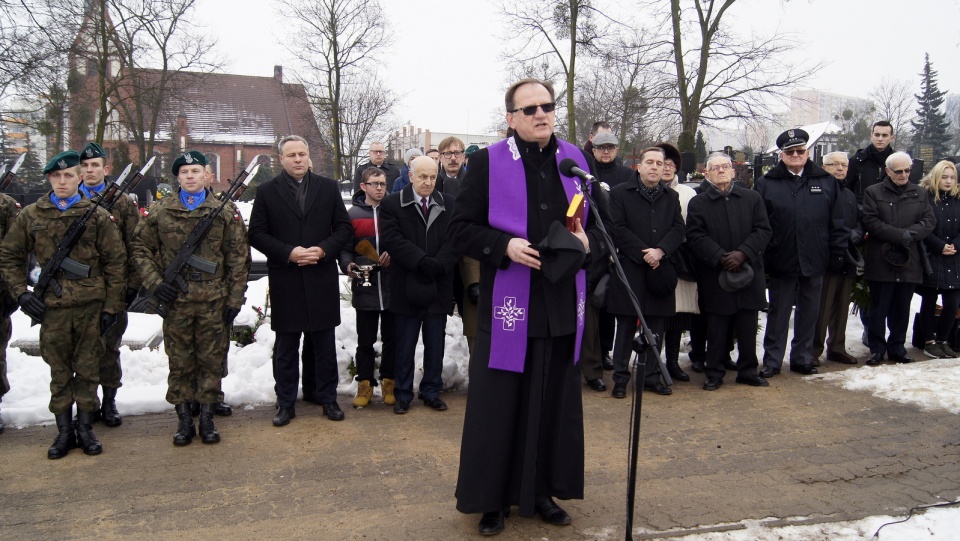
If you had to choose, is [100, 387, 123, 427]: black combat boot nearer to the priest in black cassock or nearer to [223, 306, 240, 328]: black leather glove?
[223, 306, 240, 328]: black leather glove

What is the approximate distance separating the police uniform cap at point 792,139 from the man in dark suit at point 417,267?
11.6 ft

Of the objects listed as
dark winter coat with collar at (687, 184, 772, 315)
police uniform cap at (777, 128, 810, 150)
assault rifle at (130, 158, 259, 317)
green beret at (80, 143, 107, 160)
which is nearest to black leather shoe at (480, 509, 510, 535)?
assault rifle at (130, 158, 259, 317)

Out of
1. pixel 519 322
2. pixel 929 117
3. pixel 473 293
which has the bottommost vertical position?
pixel 473 293

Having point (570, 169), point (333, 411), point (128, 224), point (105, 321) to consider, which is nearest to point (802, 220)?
point (570, 169)

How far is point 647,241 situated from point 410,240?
212 cm

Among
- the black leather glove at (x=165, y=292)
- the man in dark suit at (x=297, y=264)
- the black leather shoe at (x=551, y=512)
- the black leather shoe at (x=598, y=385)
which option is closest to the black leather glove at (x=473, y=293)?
the man in dark suit at (x=297, y=264)

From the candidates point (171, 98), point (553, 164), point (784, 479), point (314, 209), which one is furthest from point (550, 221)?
point (171, 98)

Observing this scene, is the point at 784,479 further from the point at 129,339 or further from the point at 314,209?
the point at 129,339

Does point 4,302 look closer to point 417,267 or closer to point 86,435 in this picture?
point 86,435

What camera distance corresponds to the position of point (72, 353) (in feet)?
17.5

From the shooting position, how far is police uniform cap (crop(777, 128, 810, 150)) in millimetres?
7266

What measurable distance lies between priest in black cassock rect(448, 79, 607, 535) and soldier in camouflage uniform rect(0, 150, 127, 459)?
9.83ft

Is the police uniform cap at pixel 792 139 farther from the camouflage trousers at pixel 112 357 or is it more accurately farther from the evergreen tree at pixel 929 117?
the evergreen tree at pixel 929 117

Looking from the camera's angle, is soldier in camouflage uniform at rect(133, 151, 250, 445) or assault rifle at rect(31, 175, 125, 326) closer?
assault rifle at rect(31, 175, 125, 326)
